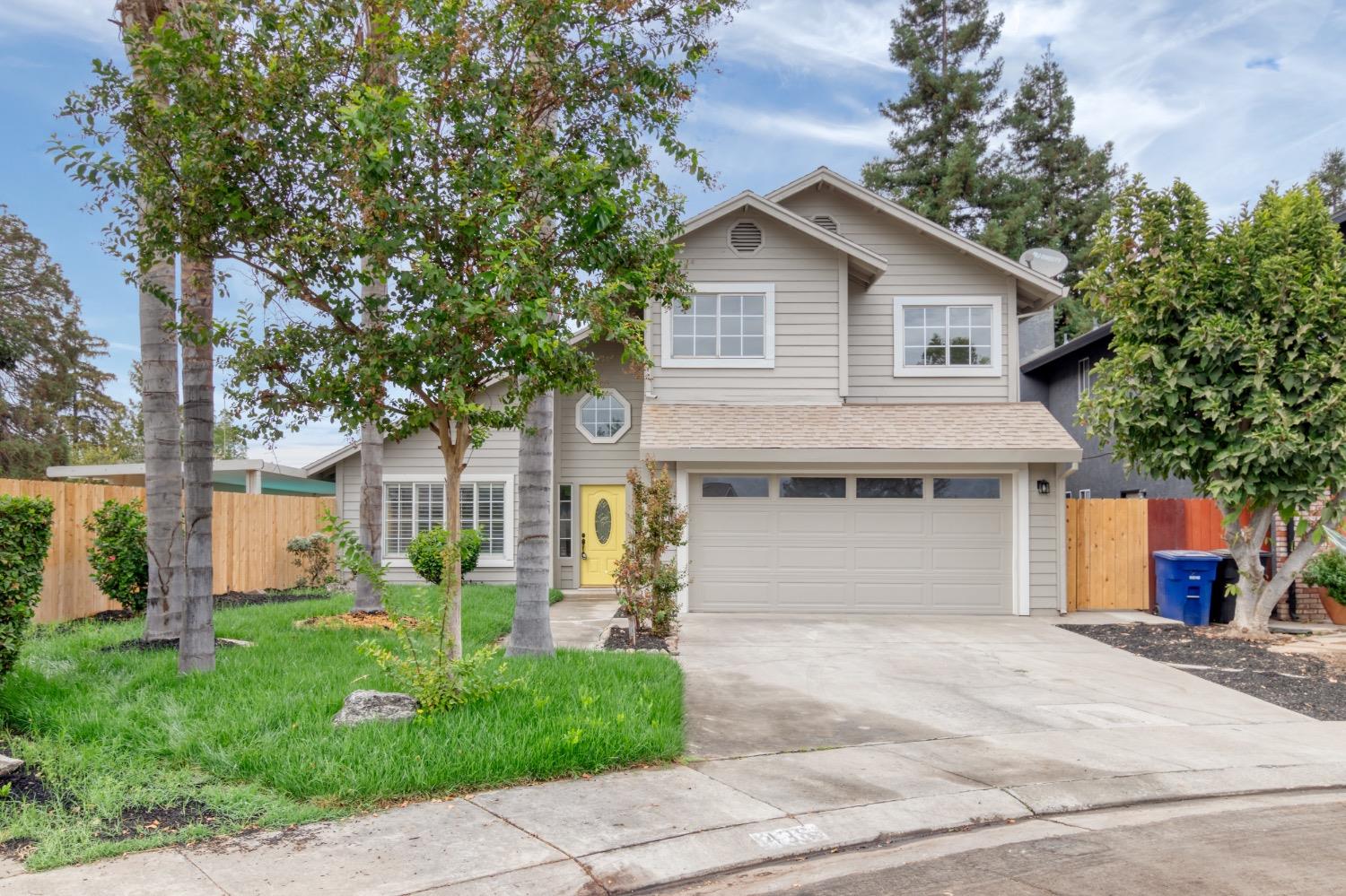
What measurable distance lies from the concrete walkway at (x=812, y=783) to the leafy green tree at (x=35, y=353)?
92.4ft

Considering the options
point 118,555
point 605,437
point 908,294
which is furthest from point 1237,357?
point 118,555

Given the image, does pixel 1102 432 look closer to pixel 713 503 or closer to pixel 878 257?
pixel 878 257

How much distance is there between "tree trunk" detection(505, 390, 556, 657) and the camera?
8.70 m

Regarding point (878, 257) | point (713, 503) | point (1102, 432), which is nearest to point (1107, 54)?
point (878, 257)

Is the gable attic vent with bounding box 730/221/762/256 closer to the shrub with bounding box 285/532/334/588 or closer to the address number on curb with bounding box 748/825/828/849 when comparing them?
the shrub with bounding box 285/532/334/588

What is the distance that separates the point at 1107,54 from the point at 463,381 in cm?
1808

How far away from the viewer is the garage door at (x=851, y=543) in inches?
546

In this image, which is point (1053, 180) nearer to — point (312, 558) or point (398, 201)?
point (312, 558)

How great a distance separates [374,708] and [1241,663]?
30.4ft

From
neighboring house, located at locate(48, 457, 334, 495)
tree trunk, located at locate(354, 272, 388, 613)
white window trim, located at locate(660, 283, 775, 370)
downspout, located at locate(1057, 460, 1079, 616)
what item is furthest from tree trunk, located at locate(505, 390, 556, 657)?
neighboring house, located at locate(48, 457, 334, 495)

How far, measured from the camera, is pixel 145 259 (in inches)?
262

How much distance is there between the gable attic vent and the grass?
8.72 m

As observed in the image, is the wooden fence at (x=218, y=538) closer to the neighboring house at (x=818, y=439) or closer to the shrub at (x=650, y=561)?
the neighboring house at (x=818, y=439)

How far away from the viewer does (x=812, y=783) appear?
5.53m
